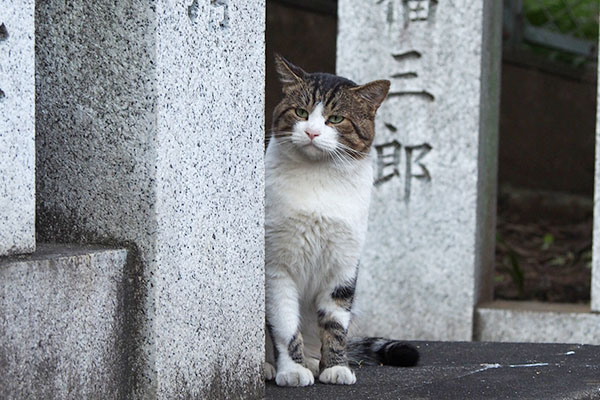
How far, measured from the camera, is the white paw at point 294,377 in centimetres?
276

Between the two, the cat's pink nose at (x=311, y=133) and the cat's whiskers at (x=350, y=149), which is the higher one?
the cat's pink nose at (x=311, y=133)

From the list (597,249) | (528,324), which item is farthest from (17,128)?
(528,324)

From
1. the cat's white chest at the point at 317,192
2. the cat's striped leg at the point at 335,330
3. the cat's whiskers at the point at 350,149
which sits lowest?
the cat's striped leg at the point at 335,330

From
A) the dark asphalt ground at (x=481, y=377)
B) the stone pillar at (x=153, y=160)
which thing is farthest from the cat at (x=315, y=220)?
the stone pillar at (x=153, y=160)

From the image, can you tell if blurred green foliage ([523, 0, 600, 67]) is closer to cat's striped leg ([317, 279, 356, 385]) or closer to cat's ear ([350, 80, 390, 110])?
cat's ear ([350, 80, 390, 110])

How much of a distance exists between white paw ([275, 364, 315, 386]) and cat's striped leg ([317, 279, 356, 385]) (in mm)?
74

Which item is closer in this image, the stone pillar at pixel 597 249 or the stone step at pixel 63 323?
the stone step at pixel 63 323

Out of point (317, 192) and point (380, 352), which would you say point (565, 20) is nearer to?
point (380, 352)

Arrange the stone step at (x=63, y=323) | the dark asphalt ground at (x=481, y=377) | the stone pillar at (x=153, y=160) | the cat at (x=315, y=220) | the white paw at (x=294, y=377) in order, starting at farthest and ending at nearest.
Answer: the cat at (x=315, y=220) → the white paw at (x=294, y=377) → the dark asphalt ground at (x=481, y=377) → the stone pillar at (x=153, y=160) → the stone step at (x=63, y=323)

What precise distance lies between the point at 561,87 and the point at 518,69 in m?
0.46

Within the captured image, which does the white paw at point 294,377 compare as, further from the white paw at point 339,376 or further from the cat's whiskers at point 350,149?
the cat's whiskers at point 350,149

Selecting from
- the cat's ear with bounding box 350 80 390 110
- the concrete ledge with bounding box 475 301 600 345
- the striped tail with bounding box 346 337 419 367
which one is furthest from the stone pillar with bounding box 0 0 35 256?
the concrete ledge with bounding box 475 301 600 345

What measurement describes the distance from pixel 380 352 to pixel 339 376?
0.48 meters

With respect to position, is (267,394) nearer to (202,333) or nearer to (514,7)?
(202,333)
